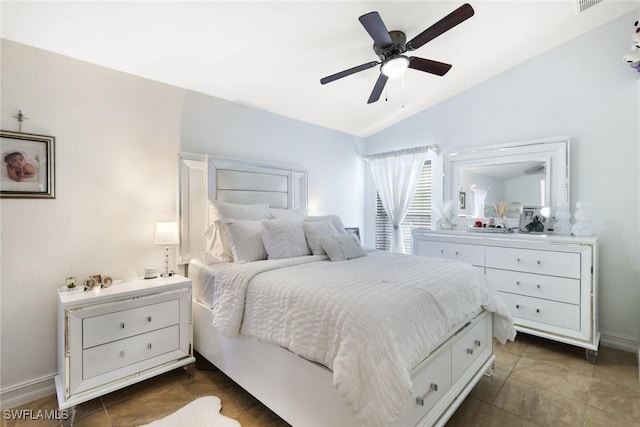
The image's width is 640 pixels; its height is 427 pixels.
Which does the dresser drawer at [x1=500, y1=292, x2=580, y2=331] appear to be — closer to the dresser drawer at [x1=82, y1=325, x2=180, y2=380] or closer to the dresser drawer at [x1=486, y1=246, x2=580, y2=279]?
the dresser drawer at [x1=486, y1=246, x2=580, y2=279]

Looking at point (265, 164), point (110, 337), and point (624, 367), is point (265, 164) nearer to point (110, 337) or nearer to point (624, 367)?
point (110, 337)

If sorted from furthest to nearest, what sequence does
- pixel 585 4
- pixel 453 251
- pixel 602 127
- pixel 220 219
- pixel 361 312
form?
1. pixel 453 251
2. pixel 602 127
3. pixel 220 219
4. pixel 585 4
5. pixel 361 312

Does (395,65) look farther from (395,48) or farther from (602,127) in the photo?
(602,127)

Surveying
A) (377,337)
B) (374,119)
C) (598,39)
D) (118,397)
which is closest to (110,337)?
(118,397)

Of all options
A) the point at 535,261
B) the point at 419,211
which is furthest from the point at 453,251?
the point at 419,211

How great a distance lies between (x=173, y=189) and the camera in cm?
273

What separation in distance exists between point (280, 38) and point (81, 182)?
1.91m

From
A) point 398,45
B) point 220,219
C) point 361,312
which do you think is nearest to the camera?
point 361,312

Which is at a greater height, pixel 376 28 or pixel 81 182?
pixel 376 28

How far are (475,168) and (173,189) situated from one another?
341 cm

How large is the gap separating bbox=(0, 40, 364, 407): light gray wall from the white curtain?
7.74 feet

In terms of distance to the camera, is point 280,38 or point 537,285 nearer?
point 280,38

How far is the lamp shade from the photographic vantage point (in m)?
2.41

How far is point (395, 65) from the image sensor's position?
7.34 feet
